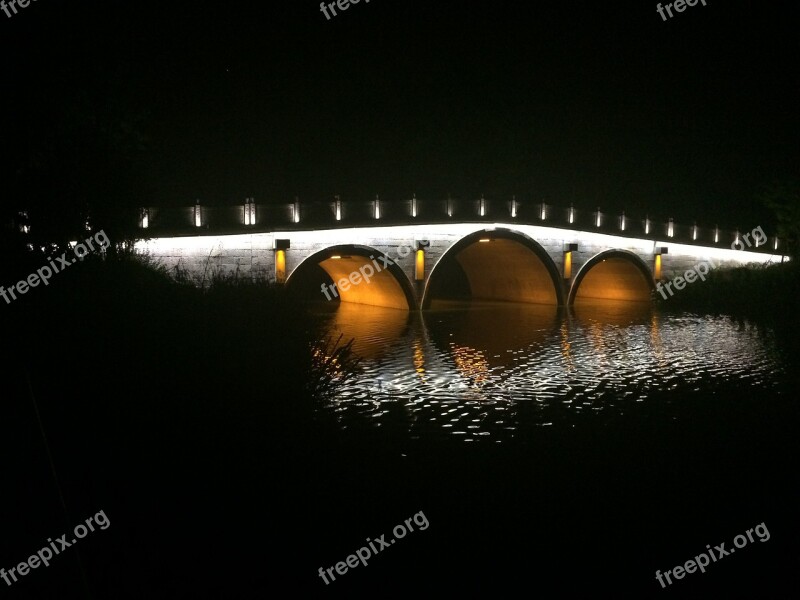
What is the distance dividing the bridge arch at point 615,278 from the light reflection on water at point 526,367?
679 centimetres

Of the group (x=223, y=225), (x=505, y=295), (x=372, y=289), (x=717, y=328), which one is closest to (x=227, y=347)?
(x=223, y=225)

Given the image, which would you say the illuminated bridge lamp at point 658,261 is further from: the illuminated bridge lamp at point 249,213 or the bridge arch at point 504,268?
the illuminated bridge lamp at point 249,213

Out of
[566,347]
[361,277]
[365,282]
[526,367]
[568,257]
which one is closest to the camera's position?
[526,367]

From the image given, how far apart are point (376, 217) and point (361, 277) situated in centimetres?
490

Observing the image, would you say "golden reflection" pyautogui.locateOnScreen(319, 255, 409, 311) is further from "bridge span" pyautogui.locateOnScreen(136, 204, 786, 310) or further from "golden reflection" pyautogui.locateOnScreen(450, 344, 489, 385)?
"golden reflection" pyautogui.locateOnScreen(450, 344, 489, 385)

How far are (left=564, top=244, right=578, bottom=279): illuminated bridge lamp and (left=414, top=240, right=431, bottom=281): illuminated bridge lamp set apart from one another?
23.2ft

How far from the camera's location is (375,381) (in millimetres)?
12555

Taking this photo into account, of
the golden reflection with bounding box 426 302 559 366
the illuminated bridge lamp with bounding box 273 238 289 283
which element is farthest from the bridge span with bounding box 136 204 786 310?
the golden reflection with bounding box 426 302 559 366

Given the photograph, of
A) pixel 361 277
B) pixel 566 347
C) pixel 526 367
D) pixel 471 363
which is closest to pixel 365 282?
pixel 361 277

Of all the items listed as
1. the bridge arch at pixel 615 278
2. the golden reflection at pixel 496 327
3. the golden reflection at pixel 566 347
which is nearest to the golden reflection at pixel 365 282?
the golden reflection at pixel 496 327

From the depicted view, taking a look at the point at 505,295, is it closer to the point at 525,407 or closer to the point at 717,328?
the point at 717,328

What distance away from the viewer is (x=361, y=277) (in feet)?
95.5

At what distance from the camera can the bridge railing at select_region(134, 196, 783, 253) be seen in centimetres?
2089

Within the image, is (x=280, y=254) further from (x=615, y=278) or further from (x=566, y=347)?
(x=615, y=278)
